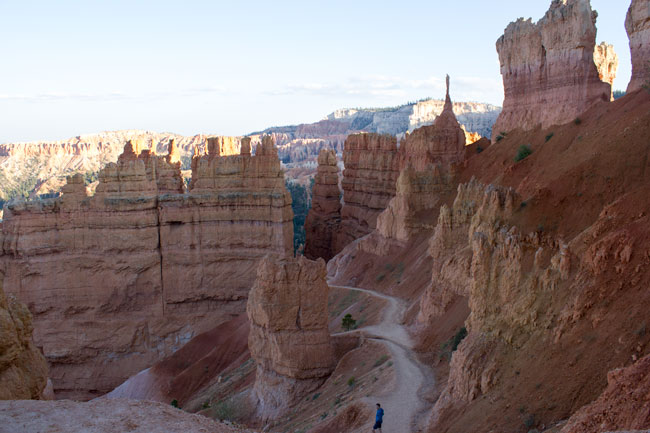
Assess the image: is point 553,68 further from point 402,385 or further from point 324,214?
point 402,385

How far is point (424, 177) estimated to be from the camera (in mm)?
50375

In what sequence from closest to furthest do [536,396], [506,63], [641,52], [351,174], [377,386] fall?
1. [536,396]
2. [377,386]
3. [641,52]
4. [506,63]
5. [351,174]

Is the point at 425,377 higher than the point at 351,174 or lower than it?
lower

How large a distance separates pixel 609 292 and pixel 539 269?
302cm

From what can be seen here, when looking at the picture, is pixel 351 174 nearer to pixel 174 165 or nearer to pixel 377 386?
pixel 174 165

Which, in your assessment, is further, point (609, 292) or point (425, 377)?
point (425, 377)

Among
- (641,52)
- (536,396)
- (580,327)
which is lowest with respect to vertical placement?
(536,396)

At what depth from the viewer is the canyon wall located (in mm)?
41938

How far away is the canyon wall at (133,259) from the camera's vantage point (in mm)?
41938

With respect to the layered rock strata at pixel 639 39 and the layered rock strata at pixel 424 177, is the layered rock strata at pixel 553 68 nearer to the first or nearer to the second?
the layered rock strata at pixel 639 39

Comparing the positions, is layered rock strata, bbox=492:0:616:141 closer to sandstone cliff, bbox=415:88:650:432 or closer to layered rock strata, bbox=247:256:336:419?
sandstone cliff, bbox=415:88:650:432

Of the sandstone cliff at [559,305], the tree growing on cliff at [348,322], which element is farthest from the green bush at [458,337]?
the tree growing on cliff at [348,322]

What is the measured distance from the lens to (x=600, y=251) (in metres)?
17.6

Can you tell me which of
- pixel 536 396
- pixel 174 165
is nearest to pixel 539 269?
pixel 536 396
